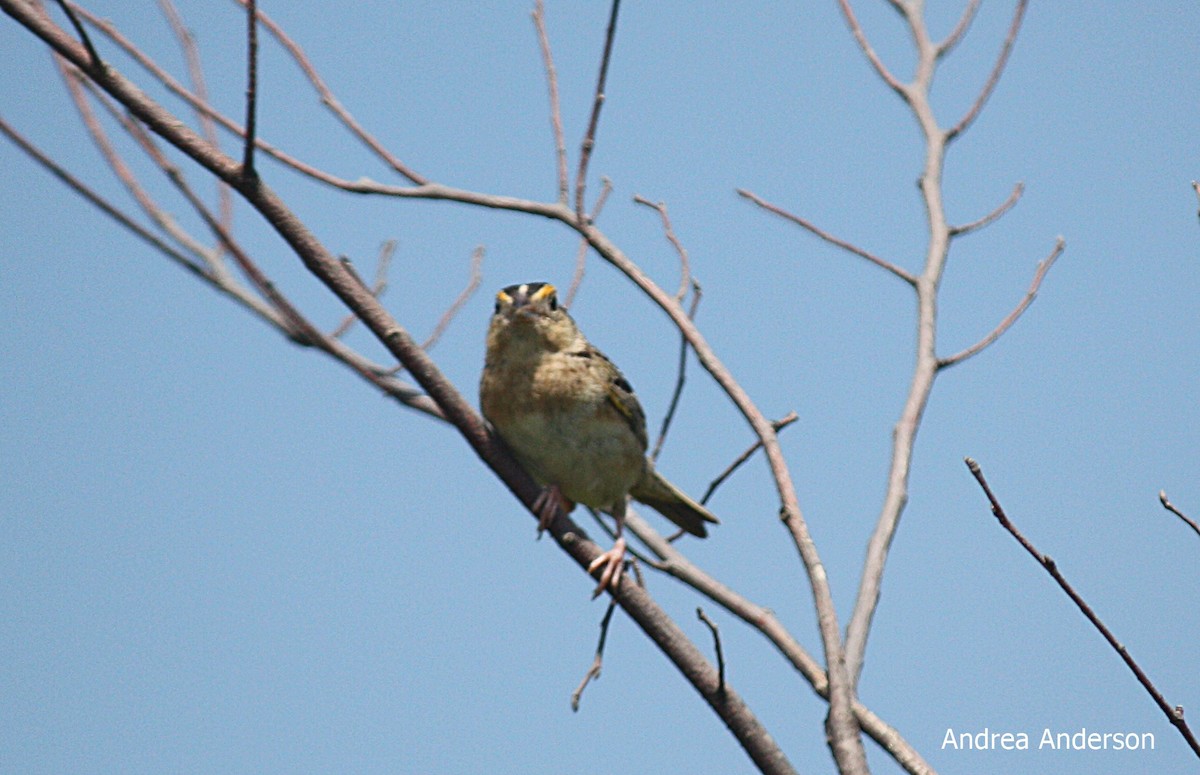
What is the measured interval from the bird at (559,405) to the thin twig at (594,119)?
1.27m

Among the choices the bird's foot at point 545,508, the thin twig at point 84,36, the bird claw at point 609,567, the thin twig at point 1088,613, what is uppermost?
the thin twig at point 84,36

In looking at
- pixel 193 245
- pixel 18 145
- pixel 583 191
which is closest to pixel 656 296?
pixel 583 191

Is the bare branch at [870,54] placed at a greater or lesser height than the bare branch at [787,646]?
greater

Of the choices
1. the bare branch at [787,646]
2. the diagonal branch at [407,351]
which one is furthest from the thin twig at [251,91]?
the bare branch at [787,646]

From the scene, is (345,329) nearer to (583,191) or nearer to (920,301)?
(583,191)

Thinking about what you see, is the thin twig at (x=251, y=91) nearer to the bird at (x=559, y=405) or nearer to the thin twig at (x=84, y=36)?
the thin twig at (x=84, y=36)

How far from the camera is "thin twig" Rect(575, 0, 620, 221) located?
4.10 metres

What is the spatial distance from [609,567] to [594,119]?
4.85 ft

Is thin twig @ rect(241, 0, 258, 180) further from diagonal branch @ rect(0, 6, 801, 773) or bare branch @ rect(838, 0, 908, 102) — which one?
bare branch @ rect(838, 0, 908, 102)

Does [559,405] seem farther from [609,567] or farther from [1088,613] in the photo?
[1088,613]

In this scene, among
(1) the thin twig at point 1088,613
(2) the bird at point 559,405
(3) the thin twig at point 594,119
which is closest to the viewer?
(1) the thin twig at point 1088,613

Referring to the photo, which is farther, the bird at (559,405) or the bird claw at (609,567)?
the bird at (559,405)

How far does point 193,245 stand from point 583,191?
4.87ft

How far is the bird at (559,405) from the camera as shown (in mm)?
5680
